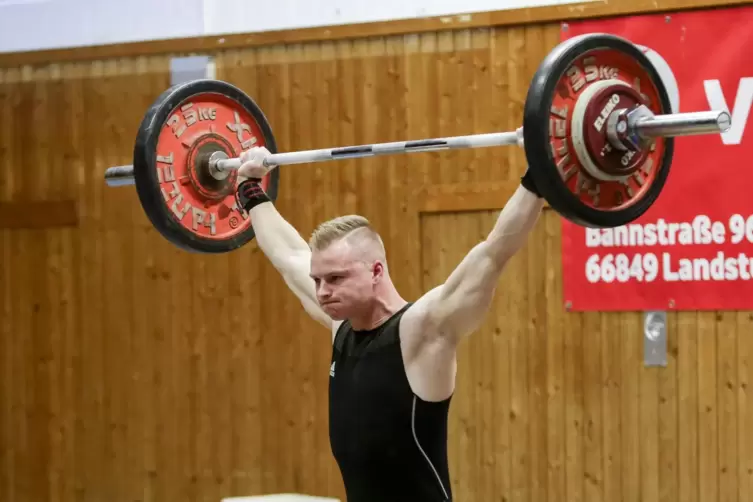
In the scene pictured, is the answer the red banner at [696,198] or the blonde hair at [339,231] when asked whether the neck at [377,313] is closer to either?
the blonde hair at [339,231]

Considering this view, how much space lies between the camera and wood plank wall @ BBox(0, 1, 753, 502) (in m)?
4.77

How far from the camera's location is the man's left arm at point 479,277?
2.36m

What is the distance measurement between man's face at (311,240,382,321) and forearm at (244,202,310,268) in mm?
503

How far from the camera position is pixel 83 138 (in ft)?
19.3

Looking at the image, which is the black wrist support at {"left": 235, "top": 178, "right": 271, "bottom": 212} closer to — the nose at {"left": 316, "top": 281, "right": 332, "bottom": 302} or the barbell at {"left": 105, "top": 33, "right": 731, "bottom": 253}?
the barbell at {"left": 105, "top": 33, "right": 731, "bottom": 253}

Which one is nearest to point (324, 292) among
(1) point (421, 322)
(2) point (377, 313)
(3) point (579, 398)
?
(2) point (377, 313)

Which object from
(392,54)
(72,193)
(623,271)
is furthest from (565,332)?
(72,193)

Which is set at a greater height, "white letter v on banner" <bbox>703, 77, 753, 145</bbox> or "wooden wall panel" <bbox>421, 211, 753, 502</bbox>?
"white letter v on banner" <bbox>703, 77, 753, 145</bbox>

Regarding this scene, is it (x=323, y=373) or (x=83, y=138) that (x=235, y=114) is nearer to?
(x=323, y=373)

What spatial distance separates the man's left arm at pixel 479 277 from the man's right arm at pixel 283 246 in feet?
2.04

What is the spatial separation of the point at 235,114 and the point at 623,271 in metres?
2.13

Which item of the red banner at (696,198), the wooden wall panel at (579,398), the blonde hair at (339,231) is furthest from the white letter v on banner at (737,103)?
the blonde hair at (339,231)

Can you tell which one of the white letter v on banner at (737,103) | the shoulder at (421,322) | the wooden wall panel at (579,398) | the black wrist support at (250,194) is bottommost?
the wooden wall panel at (579,398)


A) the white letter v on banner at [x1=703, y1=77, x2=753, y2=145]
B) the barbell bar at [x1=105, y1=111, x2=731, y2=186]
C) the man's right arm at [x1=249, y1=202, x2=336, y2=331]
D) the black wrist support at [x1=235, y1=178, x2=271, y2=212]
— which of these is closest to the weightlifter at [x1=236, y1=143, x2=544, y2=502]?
the barbell bar at [x1=105, y1=111, x2=731, y2=186]
